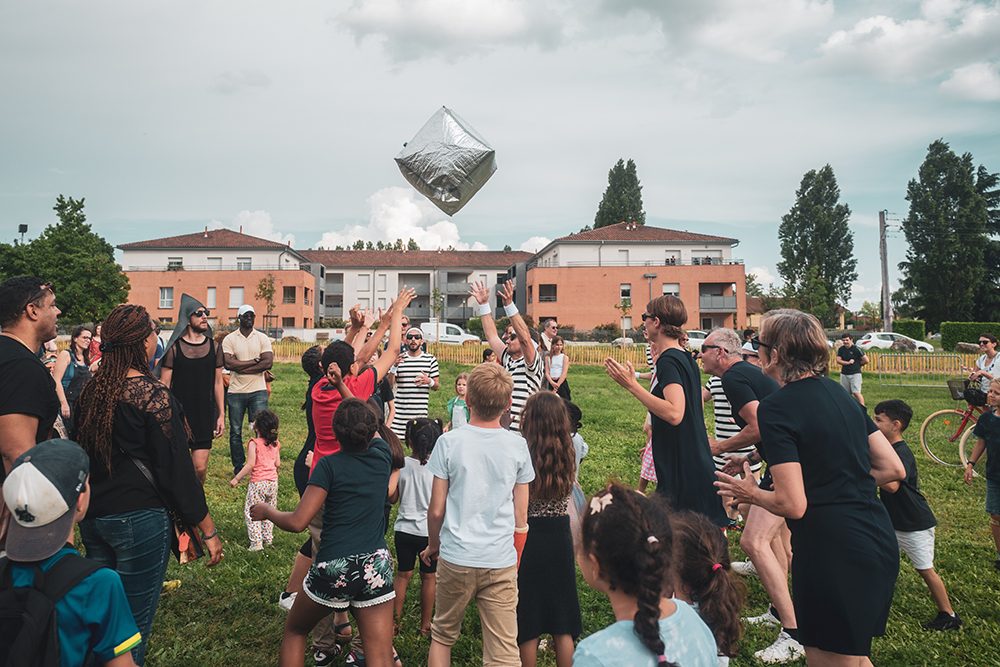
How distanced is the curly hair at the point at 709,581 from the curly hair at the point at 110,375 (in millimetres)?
2619

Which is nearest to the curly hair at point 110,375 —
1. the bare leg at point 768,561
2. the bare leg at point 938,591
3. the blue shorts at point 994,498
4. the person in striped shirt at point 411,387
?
the bare leg at point 768,561

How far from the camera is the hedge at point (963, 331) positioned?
38656mm

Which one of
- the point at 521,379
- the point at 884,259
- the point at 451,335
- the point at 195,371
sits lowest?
the point at 521,379

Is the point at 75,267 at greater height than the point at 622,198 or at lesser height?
lesser

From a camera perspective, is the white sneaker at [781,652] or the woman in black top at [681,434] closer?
the woman in black top at [681,434]

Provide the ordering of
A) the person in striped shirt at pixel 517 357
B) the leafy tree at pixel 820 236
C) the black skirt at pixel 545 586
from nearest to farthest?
the black skirt at pixel 545 586 < the person in striped shirt at pixel 517 357 < the leafy tree at pixel 820 236

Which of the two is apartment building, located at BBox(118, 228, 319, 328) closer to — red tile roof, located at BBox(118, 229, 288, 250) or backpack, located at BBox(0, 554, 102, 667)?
red tile roof, located at BBox(118, 229, 288, 250)

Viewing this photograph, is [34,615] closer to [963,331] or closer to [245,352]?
[245,352]

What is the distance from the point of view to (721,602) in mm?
2408

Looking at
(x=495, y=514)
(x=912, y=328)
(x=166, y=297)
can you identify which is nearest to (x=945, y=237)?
(x=912, y=328)

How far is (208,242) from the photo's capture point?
2244 inches

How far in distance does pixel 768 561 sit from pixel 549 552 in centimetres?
153

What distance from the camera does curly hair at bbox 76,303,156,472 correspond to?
2.86 m

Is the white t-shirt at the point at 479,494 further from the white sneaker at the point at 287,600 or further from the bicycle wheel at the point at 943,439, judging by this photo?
the bicycle wheel at the point at 943,439
